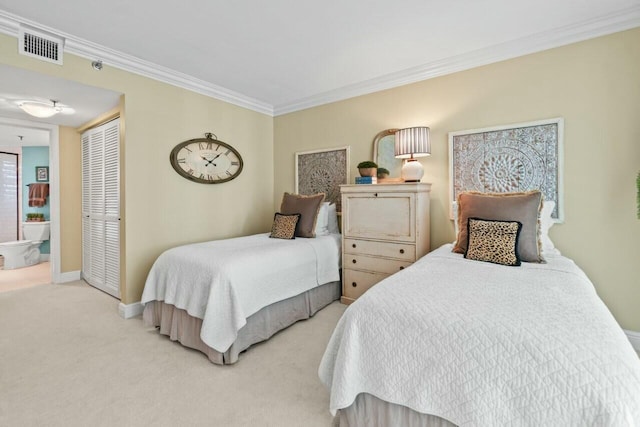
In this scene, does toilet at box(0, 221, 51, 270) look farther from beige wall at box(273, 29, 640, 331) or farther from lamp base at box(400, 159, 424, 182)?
beige wall at box(273, 29, 640, 331)

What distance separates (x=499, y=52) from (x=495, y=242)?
177 cm

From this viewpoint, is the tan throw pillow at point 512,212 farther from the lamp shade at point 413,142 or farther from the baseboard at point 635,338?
the baseboard at point 635,338

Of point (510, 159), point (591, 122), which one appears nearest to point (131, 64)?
point (510, 159)

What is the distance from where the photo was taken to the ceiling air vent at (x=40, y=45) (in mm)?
2248

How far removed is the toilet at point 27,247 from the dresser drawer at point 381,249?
212 inches

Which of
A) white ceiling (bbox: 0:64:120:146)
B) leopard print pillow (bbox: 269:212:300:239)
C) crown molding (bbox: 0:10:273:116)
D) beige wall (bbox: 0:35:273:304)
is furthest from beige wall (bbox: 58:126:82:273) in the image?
leopard print pillow (bbox: 269:212:300:239)

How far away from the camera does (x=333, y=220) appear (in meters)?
3.62

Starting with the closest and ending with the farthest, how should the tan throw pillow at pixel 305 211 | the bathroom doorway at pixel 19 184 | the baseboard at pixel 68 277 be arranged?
the tan throw pillow at pixel 305 211 < the baseboard at pixel 68 277 < the bathroom doorway at pixel 19 184

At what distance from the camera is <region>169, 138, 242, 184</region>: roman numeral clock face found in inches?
129

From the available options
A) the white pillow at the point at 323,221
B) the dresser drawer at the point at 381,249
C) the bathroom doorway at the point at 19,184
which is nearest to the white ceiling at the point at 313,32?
the white pillow at the point at 323,221

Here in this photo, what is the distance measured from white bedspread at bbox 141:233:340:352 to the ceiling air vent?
1.83 m

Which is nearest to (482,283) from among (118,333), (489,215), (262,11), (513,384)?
(513,384)

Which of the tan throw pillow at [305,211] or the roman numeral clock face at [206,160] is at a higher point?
the roman numeral clock face at [206,160]

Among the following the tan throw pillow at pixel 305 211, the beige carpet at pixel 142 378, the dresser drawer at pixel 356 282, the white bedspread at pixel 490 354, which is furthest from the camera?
the tan throw pillow at pixel 305 211
